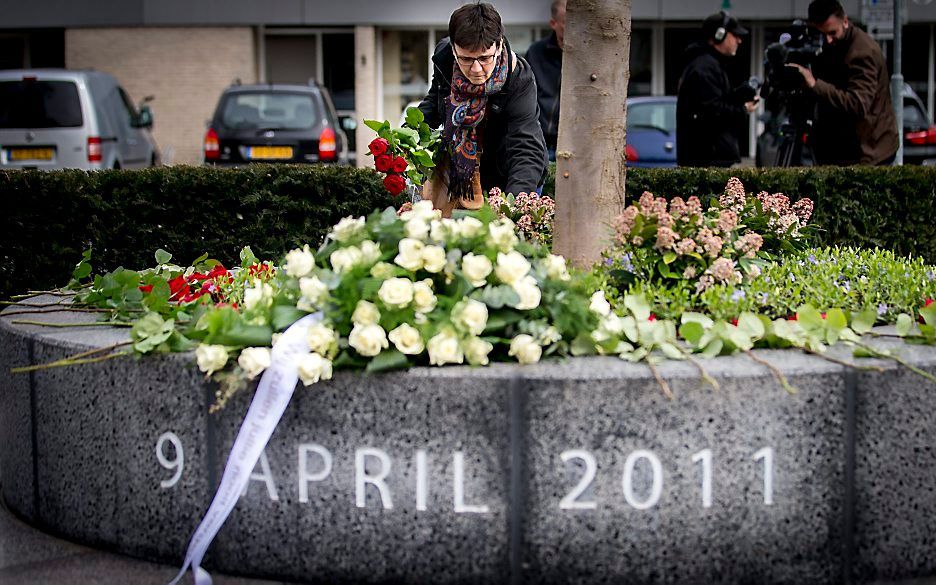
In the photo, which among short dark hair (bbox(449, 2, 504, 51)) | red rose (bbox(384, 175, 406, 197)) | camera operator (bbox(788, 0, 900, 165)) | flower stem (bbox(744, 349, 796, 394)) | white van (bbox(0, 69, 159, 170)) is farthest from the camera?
white van (bbox(0, 69, 159, 170))

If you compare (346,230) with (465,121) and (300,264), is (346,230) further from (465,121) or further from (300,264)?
(465,121)

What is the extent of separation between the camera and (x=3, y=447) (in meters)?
4.44

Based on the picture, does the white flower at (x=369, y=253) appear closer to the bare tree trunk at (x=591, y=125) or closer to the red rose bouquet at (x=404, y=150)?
the bare tree trunk at (x=591, y=125)

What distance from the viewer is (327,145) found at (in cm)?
1605

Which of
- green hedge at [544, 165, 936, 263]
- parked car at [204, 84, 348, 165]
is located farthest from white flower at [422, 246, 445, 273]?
parked car at [204, 84, 348, 165]

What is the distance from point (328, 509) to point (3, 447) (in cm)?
156

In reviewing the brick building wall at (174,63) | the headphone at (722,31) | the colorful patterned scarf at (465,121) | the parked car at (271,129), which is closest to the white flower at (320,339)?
the colorful patterned scarf at (465,121)

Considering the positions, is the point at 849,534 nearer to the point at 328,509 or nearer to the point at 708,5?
the point at 328,509

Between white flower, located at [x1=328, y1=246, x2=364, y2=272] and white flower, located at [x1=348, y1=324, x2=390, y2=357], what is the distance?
25 centimetres

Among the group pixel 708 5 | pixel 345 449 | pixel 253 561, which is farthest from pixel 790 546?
pixel 708 5

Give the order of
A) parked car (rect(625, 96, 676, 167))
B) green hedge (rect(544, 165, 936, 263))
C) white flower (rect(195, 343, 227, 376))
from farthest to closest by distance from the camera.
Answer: parked car (rect(625, 96, 676, 167)) < green hedge (rect(544, 165, 936, 263)) < white flower (rect(195, 343, 227, 376))

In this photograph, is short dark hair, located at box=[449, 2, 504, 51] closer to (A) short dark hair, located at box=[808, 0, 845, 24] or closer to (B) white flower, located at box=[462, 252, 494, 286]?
(B) white flower, located at box=[462, 252, 494, 286]

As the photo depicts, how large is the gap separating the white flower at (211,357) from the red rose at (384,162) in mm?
1980

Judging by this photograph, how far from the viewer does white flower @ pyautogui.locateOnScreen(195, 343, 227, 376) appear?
11.4ft
